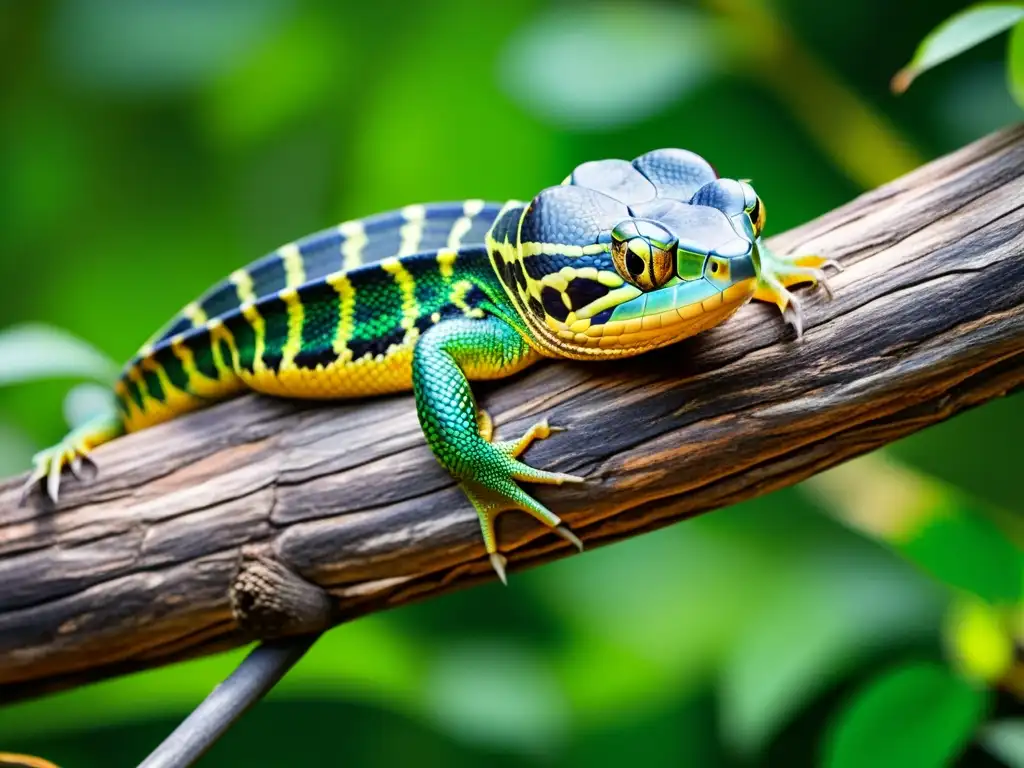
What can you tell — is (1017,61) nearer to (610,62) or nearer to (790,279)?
(790,279)

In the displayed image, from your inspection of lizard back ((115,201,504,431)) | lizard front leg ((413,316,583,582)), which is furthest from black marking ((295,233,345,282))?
lizard front leg ((413,316,583,582))

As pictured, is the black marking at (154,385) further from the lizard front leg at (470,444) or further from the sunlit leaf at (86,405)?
the lizard front leg at (470,444)

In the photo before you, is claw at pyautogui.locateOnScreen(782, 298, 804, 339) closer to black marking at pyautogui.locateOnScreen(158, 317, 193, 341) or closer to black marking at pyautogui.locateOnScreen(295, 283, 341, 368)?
black marking at pyautogui.locateOnScreen(295, 283, 341, 368)

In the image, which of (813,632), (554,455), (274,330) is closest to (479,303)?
(554,455)

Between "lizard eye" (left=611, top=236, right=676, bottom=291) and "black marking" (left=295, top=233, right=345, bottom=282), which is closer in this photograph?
"lizard eye" (left=611, top=236, right=676, bottom=291)

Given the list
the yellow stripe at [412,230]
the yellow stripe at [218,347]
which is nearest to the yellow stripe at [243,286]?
the yellow stripe at [218,347]
